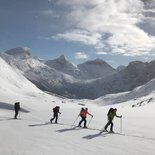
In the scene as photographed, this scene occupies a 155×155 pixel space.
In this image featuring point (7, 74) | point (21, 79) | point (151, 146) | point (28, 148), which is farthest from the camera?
point (21, 79)

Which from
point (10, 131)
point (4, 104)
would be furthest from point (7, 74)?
point (10, 131)

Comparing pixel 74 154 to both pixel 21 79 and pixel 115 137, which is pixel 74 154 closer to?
pixel 115 137

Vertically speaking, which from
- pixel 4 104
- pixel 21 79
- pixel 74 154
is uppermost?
pixel 21 79

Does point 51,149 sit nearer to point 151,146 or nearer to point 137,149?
point 137,149

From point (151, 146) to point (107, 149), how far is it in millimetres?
3676

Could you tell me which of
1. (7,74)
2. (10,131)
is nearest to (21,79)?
(7,74)

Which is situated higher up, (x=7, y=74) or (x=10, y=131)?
(x=7, y=74)

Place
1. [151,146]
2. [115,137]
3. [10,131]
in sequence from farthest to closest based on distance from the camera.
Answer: [10,131], [115,137], [151,146]

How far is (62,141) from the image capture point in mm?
24688

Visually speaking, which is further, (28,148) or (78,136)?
(78,136)

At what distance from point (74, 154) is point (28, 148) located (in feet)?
11.2

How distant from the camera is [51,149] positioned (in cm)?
2156

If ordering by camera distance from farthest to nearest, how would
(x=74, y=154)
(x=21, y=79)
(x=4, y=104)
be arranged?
(x=21, y=79) < (x=4, y=104) < (x=74, y=154)

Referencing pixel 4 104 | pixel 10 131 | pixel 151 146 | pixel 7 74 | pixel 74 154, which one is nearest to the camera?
pixel 74 154
